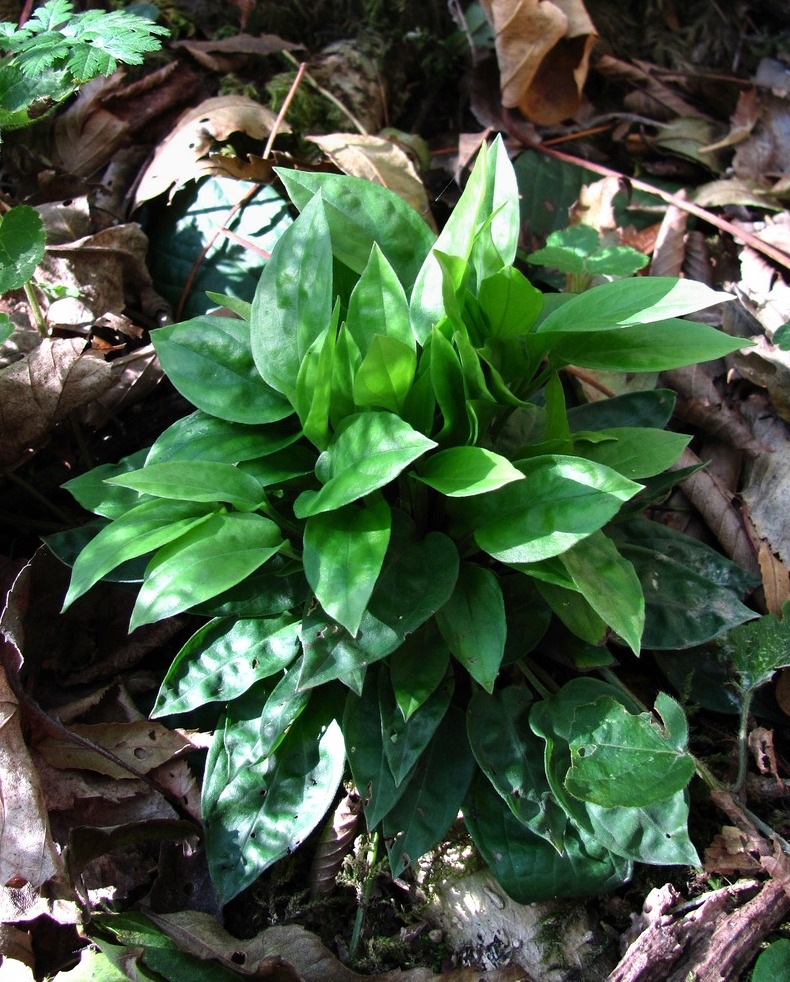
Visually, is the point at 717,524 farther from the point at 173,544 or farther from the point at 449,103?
the point at 449,103

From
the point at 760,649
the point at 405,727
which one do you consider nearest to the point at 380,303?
the point at 405,727

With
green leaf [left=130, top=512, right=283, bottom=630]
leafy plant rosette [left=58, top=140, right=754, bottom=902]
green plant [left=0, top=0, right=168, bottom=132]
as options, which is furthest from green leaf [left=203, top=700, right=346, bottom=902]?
green plant [left=0, top=0, right=168, bottom=132]

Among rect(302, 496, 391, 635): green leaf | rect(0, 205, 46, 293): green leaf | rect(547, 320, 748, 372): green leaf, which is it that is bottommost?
rect(302, 496, 391, 635): green leaf

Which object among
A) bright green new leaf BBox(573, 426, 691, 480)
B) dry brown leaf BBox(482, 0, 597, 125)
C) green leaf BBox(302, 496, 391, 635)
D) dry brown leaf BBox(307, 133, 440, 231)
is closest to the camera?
green leaf BBox(302, 496, 391, 635)

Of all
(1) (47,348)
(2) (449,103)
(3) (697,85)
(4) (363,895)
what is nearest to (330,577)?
(4) (363,895)

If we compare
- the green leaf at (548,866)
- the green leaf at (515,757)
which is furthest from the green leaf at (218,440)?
the green leaf at (548,866)

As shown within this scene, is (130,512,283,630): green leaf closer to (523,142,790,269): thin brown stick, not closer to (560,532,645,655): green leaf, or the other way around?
(560,532,645,655): green leaf
